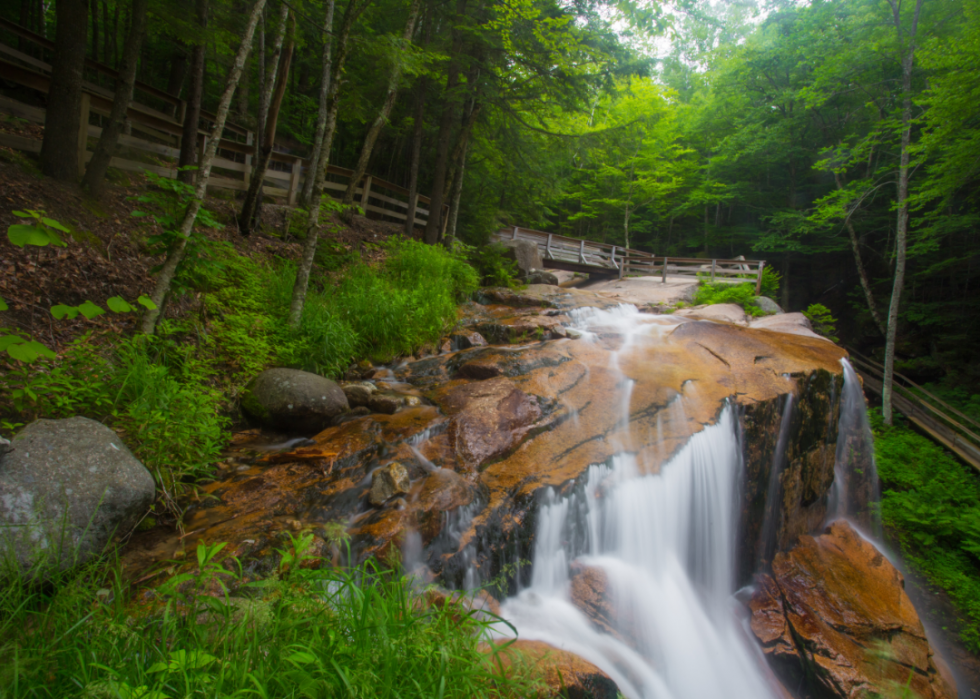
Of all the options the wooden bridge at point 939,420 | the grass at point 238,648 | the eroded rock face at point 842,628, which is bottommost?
the eroded rock face at point 842,628

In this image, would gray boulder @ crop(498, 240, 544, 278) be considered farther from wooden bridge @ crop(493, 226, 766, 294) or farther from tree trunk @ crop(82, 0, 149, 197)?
tree trunk @ crop(82, 0, 149, 197)

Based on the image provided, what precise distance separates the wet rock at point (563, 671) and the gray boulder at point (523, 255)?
529 inches

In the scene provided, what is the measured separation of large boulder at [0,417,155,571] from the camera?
2352 millimetres

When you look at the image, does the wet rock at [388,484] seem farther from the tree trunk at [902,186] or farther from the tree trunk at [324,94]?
the tree trunk at [902,186]

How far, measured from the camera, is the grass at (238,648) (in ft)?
5.09

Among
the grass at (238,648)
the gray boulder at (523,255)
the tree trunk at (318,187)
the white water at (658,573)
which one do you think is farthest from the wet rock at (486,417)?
the gray boulder at (523,255)

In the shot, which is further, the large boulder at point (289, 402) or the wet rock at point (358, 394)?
the wet rock at point (358, 394)

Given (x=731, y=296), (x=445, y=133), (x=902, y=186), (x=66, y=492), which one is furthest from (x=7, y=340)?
(x=731, y=296)

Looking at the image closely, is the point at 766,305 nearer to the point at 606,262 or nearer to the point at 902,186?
the point at 902,186

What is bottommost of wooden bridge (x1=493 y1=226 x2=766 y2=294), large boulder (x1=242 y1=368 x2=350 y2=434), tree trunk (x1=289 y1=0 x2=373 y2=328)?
large boulder (x1=242 y1=368 x2=350 y2=434)

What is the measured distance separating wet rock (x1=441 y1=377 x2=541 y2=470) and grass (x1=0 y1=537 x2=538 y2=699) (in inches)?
83.4

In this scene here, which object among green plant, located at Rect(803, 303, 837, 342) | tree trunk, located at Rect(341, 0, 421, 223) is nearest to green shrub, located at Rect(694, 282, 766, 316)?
green plant, located at Rect(803, 303, 837, 342)

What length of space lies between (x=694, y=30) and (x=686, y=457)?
38674mm

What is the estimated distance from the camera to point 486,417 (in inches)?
191
